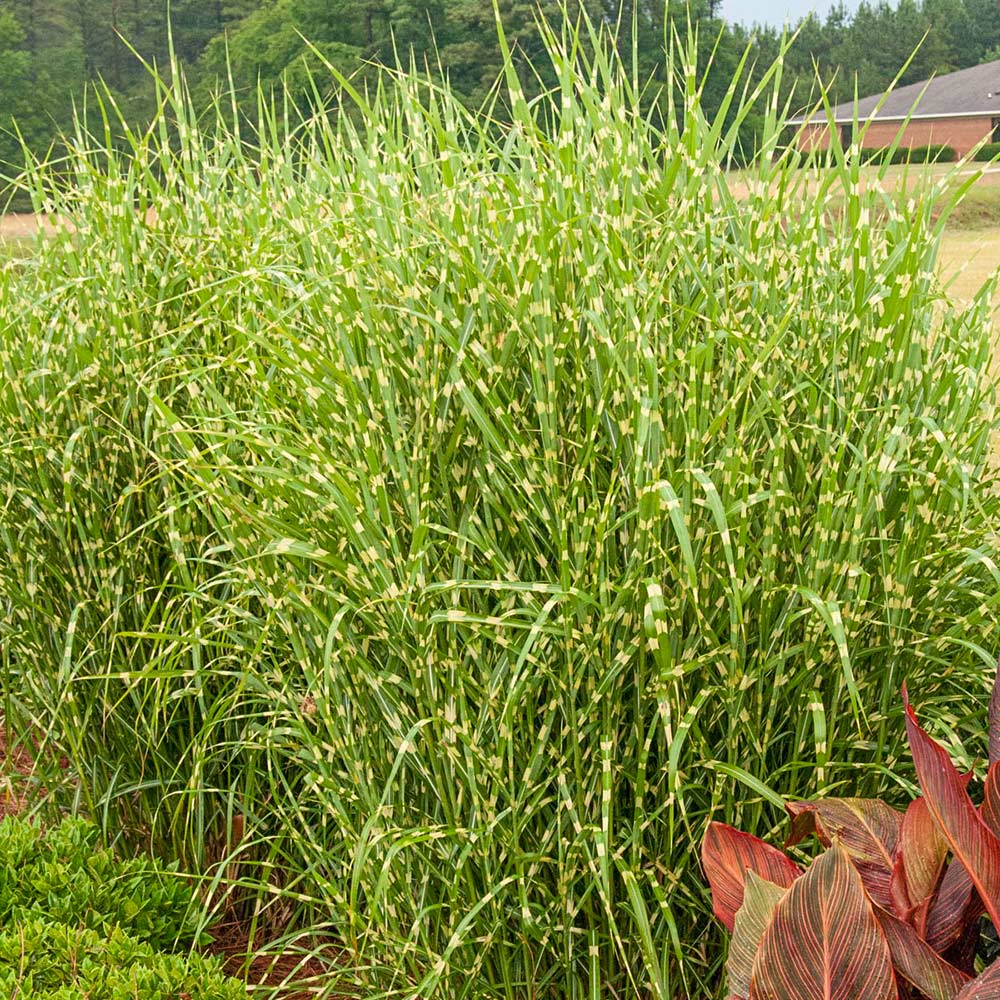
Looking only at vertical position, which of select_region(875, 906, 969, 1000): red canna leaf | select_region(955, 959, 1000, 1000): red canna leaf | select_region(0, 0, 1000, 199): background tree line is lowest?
select_region(875, 906, 969, 1000): red canna leaf

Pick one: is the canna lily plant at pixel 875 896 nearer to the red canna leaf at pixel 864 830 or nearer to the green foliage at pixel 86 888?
the red canna leaf at pixel 864 830

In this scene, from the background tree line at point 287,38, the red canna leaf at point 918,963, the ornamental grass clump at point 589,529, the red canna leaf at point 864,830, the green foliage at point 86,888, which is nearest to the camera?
the red canna leaf at point 918,963

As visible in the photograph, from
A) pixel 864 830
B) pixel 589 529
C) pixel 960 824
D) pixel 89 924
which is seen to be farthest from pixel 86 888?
pixel 960 824

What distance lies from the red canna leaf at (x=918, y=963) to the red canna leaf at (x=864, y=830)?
115mm

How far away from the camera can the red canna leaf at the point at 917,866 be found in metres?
1.38

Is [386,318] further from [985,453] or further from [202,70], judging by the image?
[202,70]

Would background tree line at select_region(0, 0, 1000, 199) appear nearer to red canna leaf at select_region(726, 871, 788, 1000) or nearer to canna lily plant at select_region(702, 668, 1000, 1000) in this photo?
canna lily plant at select_region(702, 668, 1000, 1000)

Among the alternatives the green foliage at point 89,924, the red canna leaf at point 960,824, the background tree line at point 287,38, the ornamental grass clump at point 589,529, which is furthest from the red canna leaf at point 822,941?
the background tree line at point 287,38

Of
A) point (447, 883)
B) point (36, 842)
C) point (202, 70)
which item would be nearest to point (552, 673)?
point (447, 883)

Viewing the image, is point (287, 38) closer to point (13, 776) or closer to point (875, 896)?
point (13, 776)

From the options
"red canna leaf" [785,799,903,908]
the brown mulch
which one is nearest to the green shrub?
the brown mulch

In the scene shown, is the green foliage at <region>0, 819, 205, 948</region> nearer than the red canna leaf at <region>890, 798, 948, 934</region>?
No

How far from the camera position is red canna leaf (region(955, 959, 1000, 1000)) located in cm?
120

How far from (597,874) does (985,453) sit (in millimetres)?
1090
